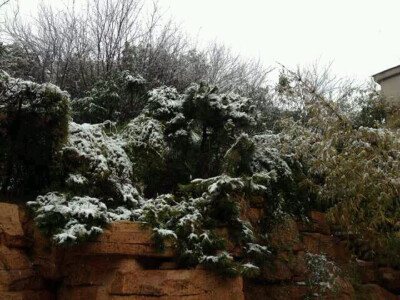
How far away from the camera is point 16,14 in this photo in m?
12.5

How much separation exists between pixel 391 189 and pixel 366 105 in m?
4.99

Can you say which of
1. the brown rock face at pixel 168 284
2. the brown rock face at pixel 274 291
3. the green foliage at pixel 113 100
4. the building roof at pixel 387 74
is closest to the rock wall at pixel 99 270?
the brown rock face at pixel 168 284

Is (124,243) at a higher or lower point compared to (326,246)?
lower

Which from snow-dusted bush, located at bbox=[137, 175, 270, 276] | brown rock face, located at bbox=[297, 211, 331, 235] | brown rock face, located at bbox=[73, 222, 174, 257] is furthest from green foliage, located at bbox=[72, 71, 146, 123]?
brown rock face, located at bbox=[297, 211, 331, 235]

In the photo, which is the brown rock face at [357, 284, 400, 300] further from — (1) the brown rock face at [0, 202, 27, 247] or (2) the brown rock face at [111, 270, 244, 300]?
(1) the brown rock face at [0, 202, 27, 247]

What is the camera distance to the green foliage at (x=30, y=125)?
622cm

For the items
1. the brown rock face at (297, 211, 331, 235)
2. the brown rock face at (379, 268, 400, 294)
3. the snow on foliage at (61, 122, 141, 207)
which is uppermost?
the snow on foliage at (61, 122, 141, 207)

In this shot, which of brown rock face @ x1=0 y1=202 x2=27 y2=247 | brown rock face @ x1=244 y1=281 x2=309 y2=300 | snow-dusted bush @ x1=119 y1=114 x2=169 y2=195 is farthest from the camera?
snow-dusted bush @ x1=119 y1=114 x2=169 y2=195

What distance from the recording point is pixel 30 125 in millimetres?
6289

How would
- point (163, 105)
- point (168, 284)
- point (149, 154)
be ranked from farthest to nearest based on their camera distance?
point (163, 105), point (149, 154), point (168, 284)

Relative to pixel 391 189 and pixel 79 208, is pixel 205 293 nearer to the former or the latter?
pixel 79 208

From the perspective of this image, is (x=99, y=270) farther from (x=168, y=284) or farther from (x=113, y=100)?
(x=113, y=100)

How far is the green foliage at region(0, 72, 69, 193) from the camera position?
20.4ft

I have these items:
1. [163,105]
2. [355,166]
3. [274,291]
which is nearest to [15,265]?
[163,105]
